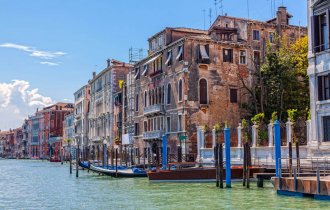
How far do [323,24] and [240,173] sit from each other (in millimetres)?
6801

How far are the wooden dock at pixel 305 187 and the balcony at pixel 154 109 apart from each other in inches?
674

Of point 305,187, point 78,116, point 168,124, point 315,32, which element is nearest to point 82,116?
point 78,116

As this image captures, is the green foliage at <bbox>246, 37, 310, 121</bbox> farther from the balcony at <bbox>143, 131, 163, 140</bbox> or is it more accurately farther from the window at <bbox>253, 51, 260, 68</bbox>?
the balcony at <bbox>143, 131, 163, 140</bbox>

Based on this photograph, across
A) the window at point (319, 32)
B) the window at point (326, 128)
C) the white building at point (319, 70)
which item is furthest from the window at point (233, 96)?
the window at point (326, 128)

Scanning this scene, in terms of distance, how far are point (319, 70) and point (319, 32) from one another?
4.88 feet

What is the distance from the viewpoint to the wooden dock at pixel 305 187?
13.2 meters

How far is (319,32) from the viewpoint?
64.4 ft

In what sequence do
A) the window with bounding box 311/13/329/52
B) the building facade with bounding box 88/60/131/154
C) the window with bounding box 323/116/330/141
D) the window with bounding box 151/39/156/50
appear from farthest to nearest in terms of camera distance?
the building facade with bounding box 88/60/131/154 < the window with bounding box 151/39/156/50 < the window with bounding box 311/13/329/52 < the window with bounding box 323/116/330/141

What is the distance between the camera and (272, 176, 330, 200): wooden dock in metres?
13.2

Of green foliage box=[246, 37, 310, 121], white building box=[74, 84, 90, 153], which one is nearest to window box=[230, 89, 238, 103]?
green foliage box=[246, 37, 310, 121]

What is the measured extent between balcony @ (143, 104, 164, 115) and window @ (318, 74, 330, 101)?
14.2 m

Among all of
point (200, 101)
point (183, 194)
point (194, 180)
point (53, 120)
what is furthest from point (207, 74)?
point (53, 120)

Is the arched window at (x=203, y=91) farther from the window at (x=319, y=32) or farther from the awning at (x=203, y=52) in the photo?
the window at (x=319, y=32)

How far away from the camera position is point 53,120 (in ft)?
280
